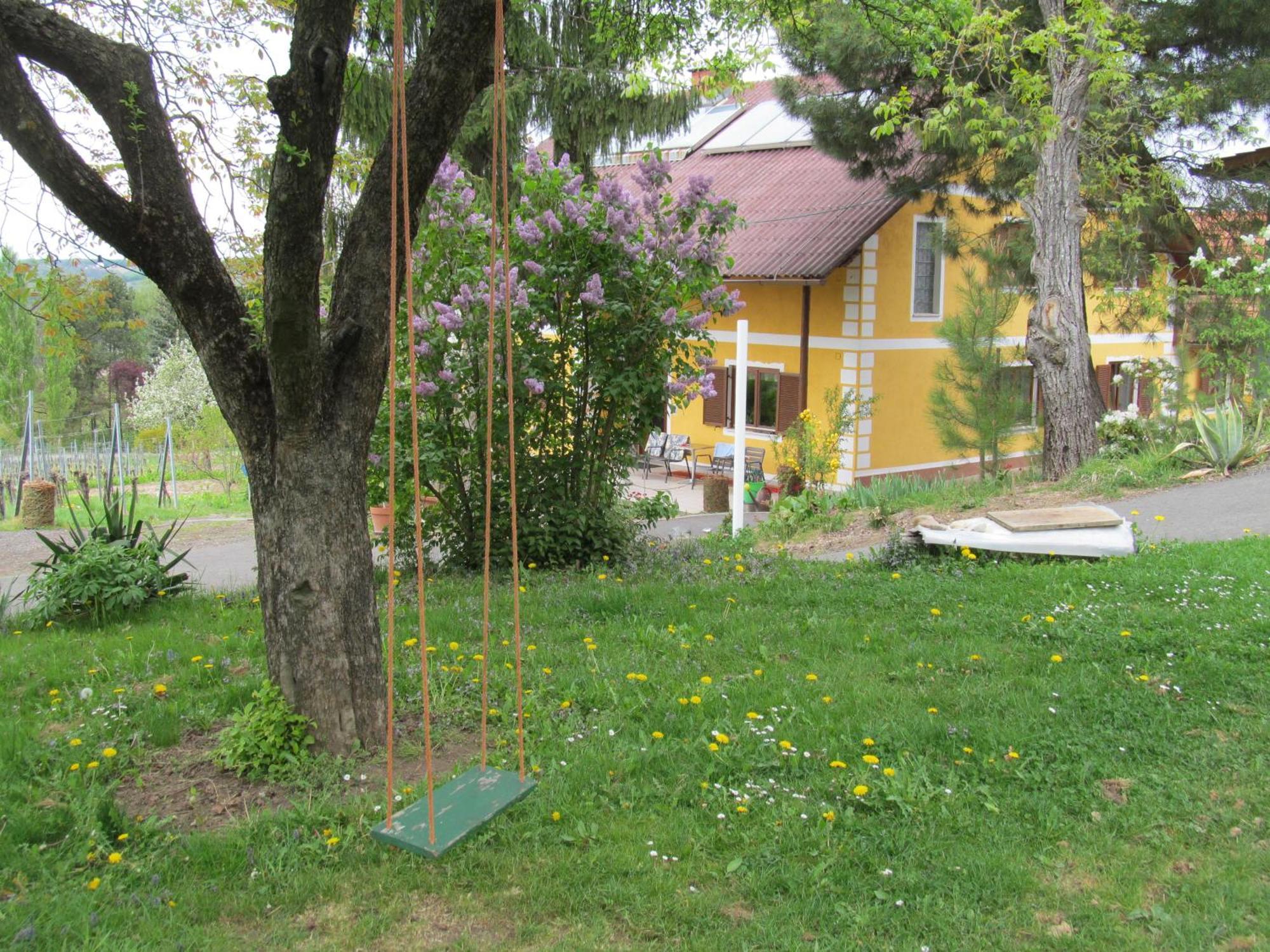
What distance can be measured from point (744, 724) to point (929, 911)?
1.44 meters

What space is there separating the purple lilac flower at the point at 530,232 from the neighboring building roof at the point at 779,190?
9.66 meters

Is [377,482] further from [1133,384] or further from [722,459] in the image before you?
[1133,384]

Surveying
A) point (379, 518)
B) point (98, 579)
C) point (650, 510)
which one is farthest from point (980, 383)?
point (98, 579)

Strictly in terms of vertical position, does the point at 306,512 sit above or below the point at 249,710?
above

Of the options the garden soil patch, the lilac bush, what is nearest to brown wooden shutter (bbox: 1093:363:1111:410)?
the lilac bush

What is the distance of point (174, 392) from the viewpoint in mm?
39250

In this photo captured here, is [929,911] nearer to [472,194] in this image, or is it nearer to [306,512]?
[306,512]

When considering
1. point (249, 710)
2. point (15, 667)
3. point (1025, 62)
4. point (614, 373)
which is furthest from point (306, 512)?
point (1025, 62)

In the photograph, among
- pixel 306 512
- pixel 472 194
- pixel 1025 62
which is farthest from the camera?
pixel 1025 62

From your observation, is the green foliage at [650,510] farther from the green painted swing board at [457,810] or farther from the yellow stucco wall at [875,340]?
the yellow stucco wall at [875,340]

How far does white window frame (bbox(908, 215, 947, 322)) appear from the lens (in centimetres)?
2200

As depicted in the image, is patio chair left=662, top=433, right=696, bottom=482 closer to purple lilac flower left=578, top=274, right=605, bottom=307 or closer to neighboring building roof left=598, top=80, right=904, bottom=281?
neighboring building roof left=598, top=80, right=904, bottom=281

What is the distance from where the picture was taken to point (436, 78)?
4.30 metres

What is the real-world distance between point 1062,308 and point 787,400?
911cm
